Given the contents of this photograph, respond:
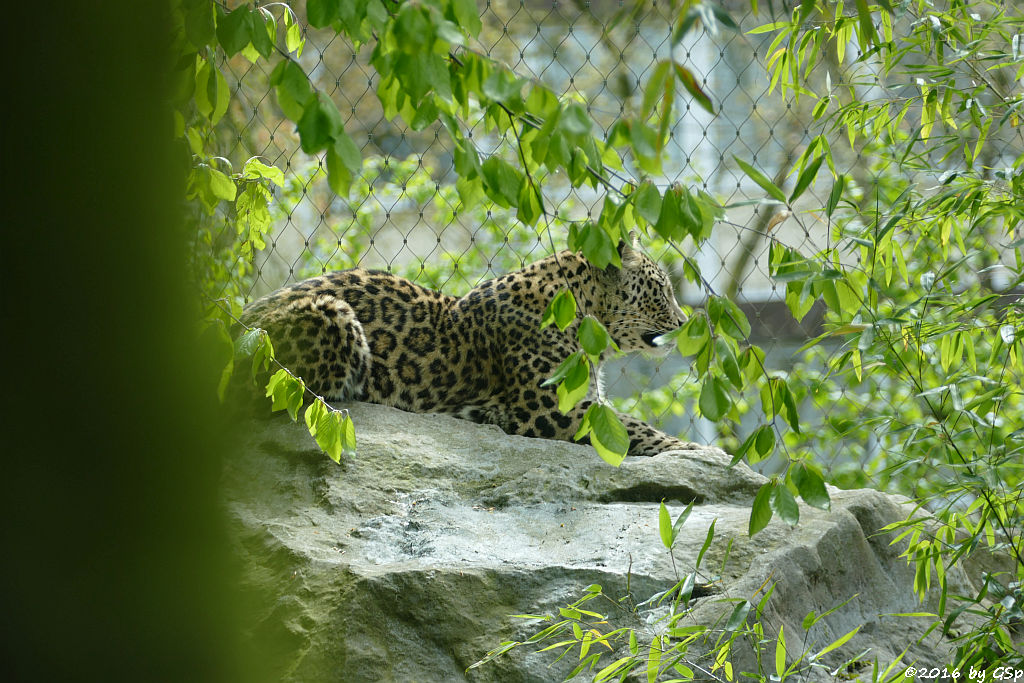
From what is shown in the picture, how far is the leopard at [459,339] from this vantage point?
4469 mm

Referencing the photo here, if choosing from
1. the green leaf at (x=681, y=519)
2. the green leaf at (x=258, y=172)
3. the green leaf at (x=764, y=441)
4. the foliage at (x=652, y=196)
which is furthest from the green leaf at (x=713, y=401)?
the green leaf at (x=258, y=172)

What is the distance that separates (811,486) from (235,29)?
3.97ft

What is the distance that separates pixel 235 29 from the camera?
1598 millimetres

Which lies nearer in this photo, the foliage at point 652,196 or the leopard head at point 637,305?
the foliage at point 652,196

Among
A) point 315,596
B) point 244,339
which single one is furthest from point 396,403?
point 244,339

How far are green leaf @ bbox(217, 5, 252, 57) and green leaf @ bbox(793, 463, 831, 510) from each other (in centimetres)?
117

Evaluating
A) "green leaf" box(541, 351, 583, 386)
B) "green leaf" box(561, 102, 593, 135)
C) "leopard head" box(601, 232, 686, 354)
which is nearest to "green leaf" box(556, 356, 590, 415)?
"green leaf" box(541, 351, 583, 386)

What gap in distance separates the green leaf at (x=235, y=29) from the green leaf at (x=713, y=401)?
939 millimetres

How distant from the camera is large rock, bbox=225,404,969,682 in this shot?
9.53ft

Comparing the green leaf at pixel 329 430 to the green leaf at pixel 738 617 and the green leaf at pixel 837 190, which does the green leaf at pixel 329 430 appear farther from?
the green leaf at pixel 837 190

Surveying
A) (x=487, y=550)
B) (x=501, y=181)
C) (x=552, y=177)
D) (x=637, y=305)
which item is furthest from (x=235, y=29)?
(x=552, y=177)

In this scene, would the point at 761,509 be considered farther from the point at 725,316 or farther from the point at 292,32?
the point at 292,32

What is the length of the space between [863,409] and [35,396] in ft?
22.4

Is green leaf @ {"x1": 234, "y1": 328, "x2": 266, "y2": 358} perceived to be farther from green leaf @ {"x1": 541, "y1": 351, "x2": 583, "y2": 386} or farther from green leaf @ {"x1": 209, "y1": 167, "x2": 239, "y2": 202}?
green leaf @ {"x1": 541, "y1": 351, "x2": 583, "y2": 386}
